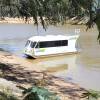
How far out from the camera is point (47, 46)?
102ft

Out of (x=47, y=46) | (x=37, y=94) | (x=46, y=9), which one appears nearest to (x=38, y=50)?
(x=47, y=46)

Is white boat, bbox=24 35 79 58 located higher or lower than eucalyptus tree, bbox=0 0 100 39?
lower

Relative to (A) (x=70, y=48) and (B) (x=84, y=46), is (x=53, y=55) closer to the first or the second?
(A) (x=70, y=48)

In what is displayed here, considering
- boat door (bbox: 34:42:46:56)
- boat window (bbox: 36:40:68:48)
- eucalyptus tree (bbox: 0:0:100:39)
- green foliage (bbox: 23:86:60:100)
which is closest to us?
green foliage (bbox: 23:86:60:100)

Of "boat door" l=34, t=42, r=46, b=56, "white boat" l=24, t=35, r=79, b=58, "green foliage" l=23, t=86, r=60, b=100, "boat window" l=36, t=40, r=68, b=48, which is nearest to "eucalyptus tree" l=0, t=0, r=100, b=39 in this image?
"green foliage" l=23, t=86, r=60, b=100

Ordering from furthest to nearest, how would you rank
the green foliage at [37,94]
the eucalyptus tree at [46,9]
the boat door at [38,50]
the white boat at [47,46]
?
the white boat at [47,46] < the boat door at [38,50] < the eucalyptus tree at [46,9] < the green foliage at [37,94]

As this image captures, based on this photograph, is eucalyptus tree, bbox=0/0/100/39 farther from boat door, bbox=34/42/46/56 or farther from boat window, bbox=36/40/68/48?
boat window, bbox=36/40/68/48

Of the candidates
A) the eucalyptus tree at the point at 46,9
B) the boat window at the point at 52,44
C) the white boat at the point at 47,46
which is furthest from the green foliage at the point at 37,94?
the boat window at the point at 52,44

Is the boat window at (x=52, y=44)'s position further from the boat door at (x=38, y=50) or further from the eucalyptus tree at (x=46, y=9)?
the eucalyptus tree at (x=46, y=9)

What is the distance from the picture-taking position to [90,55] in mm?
32125

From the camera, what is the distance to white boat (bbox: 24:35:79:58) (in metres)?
30.0

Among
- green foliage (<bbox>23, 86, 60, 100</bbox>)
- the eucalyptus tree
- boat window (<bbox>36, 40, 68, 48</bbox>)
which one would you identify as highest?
the eucalyptus tree

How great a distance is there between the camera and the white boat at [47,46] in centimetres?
3000

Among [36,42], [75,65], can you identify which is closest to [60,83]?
[75,65]
